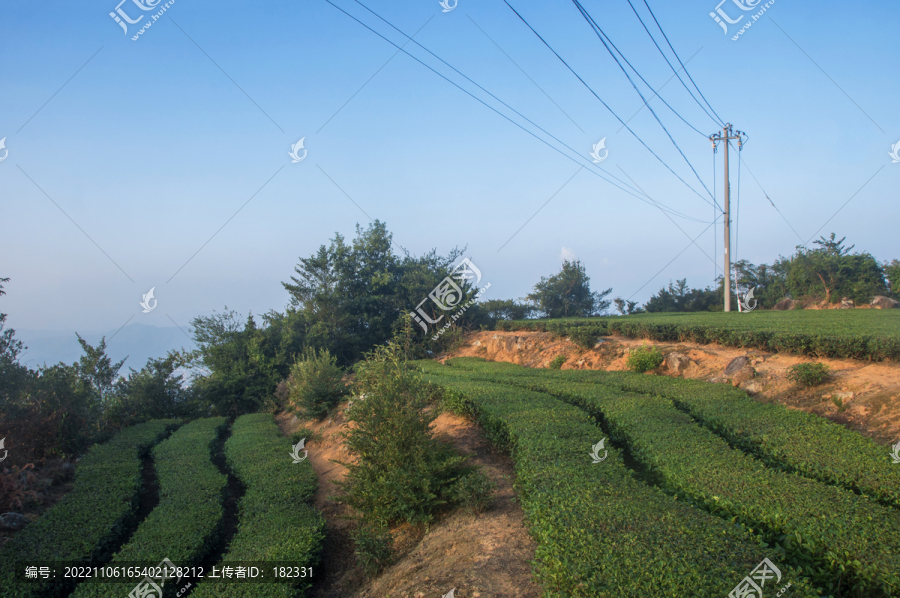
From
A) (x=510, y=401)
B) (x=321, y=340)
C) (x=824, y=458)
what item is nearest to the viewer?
(x=824, y=458)

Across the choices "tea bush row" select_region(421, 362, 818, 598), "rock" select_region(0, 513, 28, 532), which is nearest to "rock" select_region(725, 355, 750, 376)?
"tea bush row" select_region(421, 362, 818, 598)

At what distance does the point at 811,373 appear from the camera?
29.6 feet

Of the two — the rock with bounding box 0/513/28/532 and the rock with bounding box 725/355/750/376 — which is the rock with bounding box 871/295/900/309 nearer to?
the rock with bounding box 725/355/750/376

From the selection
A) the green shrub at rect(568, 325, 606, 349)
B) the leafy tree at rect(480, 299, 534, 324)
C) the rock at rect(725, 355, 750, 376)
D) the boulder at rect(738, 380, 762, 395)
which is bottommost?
the boulder at rect(738, 380, 762, 395)

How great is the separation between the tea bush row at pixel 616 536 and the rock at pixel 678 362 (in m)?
6.89

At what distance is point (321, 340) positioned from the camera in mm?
24297

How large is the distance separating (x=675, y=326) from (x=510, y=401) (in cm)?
738

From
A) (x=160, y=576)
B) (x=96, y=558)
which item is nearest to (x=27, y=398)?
(x=96, y=558)

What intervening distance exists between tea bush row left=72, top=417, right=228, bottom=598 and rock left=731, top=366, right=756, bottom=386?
11141 millimetres

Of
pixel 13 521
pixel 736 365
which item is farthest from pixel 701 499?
pixel 13 521

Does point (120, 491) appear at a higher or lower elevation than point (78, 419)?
lower

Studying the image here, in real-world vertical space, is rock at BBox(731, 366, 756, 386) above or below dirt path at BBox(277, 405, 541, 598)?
above

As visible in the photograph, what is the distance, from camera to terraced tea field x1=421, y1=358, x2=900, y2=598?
3672 millimetres

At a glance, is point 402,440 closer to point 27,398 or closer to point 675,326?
point 675,326
